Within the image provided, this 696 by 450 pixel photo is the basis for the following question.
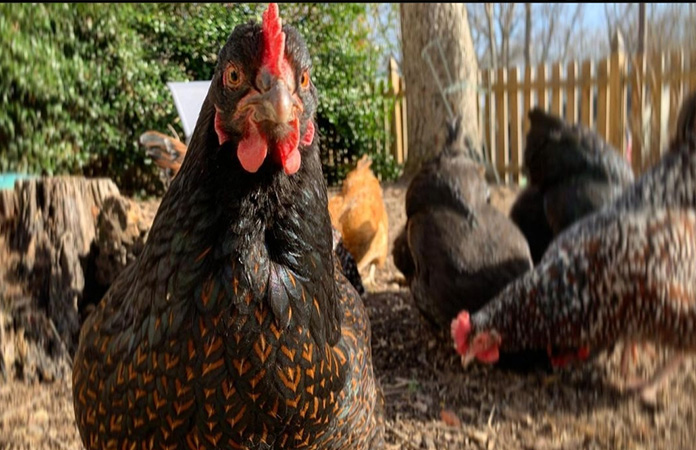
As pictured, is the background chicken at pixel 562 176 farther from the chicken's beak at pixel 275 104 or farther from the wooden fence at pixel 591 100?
the chicken's beak at pixel 275 104

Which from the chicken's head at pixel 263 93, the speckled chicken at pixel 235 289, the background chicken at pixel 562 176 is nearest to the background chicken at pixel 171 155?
the background chicken at pixel 562 176

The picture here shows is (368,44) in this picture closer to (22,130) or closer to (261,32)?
(22,130)

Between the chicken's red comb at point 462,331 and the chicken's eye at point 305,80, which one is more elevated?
the chicken's eye at point 305,80

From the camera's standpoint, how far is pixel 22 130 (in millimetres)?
5230

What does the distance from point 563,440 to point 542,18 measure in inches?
784

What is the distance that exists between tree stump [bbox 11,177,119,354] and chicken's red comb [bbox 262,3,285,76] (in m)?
2.08

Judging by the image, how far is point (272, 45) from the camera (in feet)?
3.36

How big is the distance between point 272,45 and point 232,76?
0.11 m

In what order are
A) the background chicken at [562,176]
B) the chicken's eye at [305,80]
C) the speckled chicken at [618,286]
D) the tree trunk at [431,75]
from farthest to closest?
1. the tree trunk at [431,75]
2. the background chicken at [562,176]
3. the speckled chicken at [618,286]
4. the chicken's eye at [305,80]

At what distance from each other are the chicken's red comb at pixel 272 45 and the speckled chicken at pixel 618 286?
1.93 m

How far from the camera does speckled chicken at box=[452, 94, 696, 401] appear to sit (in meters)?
2.25

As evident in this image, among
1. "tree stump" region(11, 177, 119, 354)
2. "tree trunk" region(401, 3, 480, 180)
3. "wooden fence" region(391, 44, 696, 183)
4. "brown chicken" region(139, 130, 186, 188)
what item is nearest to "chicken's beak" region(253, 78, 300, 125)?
"tree stump" region(11, 177, 119, 354)

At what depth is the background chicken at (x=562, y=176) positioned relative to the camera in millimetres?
3354

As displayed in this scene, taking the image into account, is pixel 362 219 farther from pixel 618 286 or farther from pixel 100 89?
pixel 100 89
